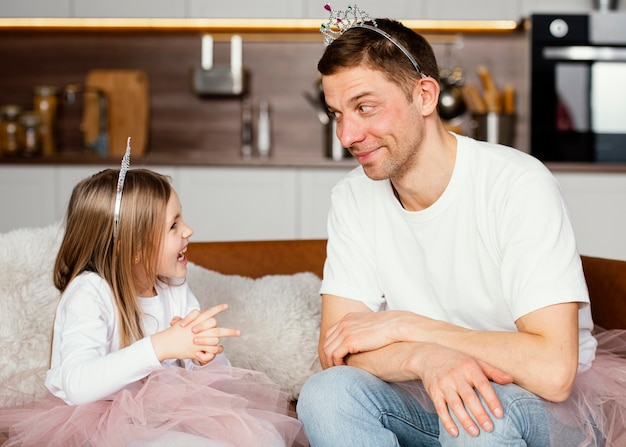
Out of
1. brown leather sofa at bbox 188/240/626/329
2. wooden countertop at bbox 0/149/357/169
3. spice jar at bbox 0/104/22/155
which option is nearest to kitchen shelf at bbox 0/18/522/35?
spice jar at bbox 0/104/22/155

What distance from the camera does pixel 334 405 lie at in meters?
1.54

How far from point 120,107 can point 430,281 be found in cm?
290

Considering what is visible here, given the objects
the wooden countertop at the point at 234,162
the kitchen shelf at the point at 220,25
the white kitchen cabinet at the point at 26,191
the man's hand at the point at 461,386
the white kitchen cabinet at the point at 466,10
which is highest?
the white kitchen cabinet at the point at 466,10

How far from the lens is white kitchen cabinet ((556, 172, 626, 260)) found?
12.0 ft

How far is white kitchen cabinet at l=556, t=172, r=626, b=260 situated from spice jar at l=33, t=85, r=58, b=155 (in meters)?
2.47

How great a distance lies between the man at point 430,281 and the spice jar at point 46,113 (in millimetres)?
2805

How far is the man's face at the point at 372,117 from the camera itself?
1686 millimetres

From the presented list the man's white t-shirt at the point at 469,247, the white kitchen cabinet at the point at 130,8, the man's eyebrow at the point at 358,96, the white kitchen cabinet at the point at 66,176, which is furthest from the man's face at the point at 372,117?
the white kitchen cabinet at the point at 130,8

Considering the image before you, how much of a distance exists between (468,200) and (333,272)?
320 mm

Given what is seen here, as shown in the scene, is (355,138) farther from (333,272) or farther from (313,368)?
(313,368)

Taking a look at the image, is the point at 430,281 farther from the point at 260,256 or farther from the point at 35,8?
the point at 35,8

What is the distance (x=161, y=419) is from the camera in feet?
5.05

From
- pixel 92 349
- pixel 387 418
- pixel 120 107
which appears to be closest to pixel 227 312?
pixel 92 349

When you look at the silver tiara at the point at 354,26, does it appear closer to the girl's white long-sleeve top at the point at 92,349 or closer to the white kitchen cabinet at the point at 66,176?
the girl's white long-sleeve top at the point at 92,349
